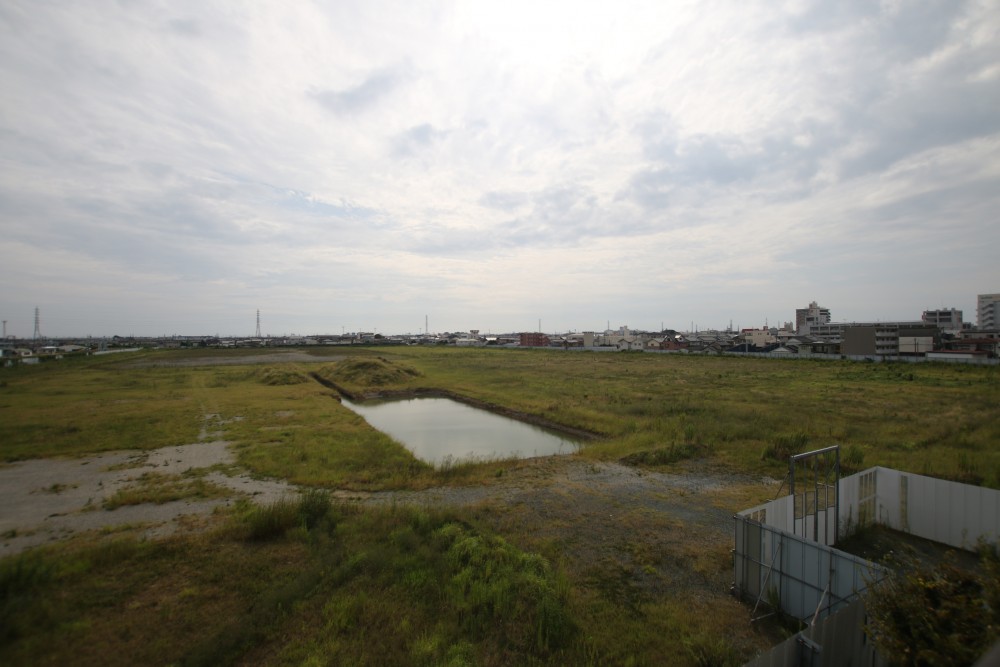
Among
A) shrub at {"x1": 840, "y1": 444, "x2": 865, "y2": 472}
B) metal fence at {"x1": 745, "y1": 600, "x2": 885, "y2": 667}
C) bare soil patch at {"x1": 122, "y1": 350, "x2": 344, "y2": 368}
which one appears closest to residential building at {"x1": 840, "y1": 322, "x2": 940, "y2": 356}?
shrub at {"x1": 840, "y1": 444, "x2": 865, "y2": 472}

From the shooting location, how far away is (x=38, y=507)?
11320 mm

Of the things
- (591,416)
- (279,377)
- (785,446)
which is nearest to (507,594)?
(785,446)

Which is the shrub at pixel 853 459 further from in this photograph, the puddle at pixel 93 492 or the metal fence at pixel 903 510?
the puddle at pixel 93 492

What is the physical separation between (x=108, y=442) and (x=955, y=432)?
33309mm

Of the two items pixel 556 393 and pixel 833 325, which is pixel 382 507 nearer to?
pixel 556 393

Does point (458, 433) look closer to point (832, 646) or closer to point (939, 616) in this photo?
point (832, 646)

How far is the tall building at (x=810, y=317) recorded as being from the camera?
121 m

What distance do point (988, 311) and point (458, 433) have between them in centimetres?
12756

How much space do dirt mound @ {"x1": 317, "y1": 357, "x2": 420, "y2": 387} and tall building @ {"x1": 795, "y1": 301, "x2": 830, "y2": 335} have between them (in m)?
116

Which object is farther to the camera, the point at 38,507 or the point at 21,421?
the point at 21,421

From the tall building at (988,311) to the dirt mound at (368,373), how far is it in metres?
117

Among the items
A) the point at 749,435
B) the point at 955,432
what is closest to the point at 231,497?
the point at 749,435

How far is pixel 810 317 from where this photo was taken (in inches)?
5000

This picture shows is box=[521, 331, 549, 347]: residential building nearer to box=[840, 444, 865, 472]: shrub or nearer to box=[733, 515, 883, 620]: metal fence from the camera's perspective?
box=[840, 444, 865, 472]: shrub
